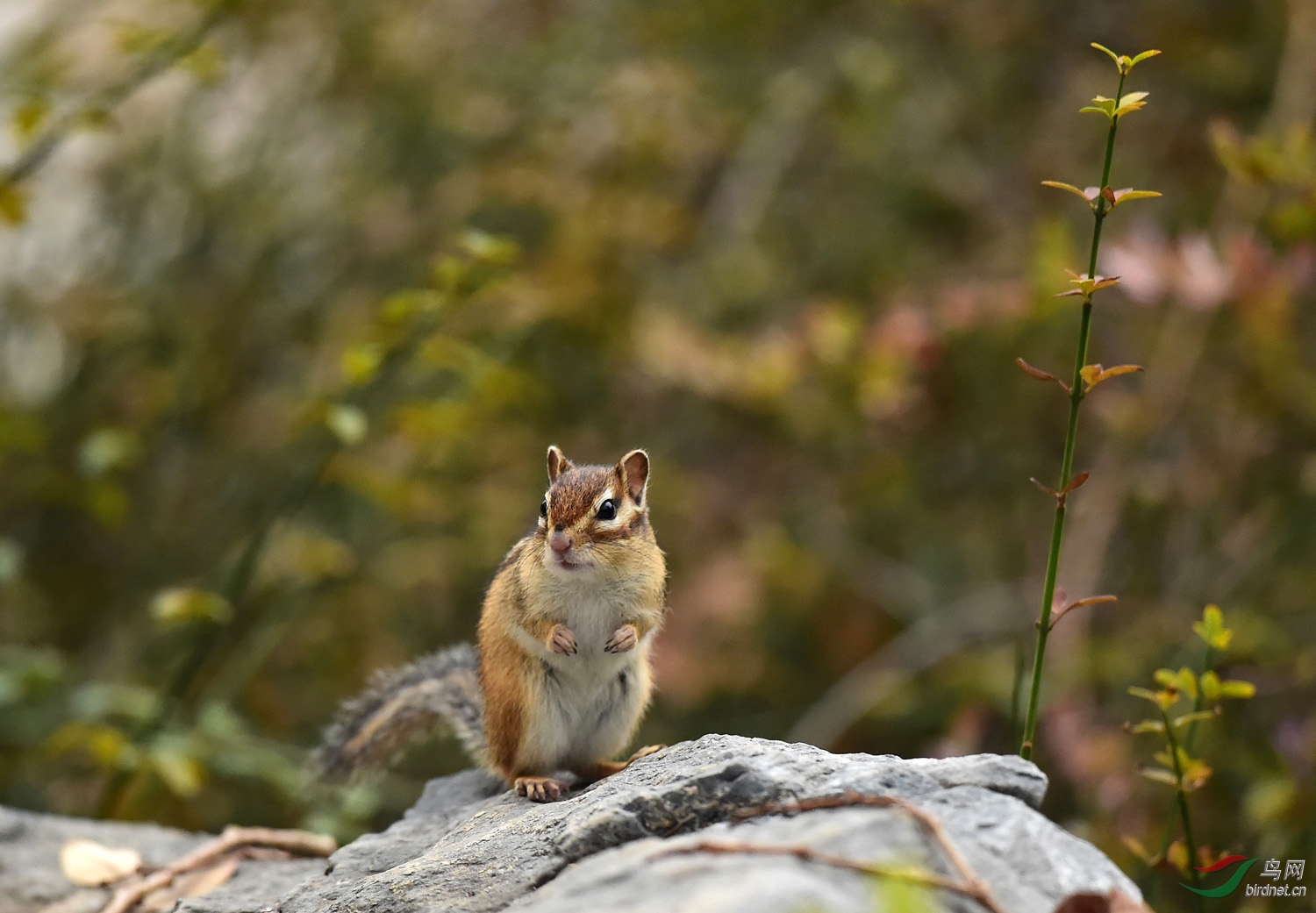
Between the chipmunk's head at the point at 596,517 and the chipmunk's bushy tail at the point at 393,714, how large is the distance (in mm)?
362

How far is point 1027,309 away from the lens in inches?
147

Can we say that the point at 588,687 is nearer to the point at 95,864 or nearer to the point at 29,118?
the point at 95,864

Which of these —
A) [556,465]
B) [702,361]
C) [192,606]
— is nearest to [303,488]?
[192,606]

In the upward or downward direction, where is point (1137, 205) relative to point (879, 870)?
upward

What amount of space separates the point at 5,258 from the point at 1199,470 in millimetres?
3906

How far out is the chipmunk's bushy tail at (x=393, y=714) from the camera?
2.47 metres

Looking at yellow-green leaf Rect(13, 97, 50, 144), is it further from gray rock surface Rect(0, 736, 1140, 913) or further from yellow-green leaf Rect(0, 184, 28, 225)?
gray rock surface Rect(0, 736, 1140, 913)

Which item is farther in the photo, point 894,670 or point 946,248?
point 946,248

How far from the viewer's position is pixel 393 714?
8.11 feet

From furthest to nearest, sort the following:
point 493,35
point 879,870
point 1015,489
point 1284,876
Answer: point 493,35, point 1015,489, point 1284,876, point 879,870

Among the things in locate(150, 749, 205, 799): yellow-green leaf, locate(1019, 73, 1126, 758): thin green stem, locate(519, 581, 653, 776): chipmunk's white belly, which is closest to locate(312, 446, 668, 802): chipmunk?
locate(519, 581, 653, 776): chipmunk's white belly

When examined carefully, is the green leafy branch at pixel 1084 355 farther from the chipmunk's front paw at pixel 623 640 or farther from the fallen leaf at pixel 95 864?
the fallen leaf at pixel 95 864

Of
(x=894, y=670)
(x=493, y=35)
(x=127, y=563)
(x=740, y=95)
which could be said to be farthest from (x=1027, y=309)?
(x=493, y=35)

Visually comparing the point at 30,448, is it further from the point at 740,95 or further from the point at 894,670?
the point at 740,95
